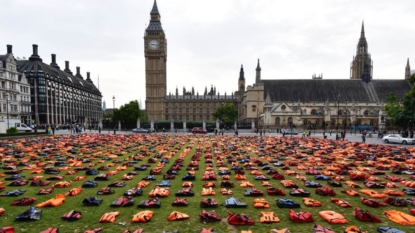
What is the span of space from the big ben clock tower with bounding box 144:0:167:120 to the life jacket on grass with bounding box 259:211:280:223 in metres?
99.1

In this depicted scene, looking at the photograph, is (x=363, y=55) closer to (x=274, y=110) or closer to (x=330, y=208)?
(x=274, y=110)

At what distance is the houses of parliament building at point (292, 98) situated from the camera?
232 feet

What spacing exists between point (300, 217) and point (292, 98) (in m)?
76.6

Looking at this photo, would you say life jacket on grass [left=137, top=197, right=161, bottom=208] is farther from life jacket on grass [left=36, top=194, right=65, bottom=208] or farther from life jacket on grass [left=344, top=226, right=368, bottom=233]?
life jacket on grass [left=344, top=226, right=368, bottom=233]

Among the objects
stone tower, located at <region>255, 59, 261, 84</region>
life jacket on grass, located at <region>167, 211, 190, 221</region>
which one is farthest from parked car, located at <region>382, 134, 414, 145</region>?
stone tower, located at <region>255, 59, 261, 84</region>

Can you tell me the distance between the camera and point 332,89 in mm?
81875

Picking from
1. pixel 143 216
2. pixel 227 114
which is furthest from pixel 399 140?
pixel 227 114

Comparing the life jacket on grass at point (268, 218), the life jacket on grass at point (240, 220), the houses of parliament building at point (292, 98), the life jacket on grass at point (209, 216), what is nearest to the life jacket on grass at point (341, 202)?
the life jacket on grass at point (268, 218)

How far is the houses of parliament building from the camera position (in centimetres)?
7075

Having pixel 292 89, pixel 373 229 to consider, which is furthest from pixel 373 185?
pixel 292 89

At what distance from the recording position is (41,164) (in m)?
15.1

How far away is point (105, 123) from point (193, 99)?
51.6 m

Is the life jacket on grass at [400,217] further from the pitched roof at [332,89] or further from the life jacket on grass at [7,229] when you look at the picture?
the pitched roof at [332,89]

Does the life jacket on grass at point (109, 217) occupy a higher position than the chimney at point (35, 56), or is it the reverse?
the chimney at point (35, 56)
